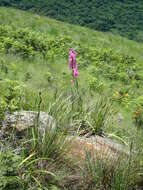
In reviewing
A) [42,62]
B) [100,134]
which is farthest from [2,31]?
[100,134]

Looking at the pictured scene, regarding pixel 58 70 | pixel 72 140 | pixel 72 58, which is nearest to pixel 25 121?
pixel 72 140

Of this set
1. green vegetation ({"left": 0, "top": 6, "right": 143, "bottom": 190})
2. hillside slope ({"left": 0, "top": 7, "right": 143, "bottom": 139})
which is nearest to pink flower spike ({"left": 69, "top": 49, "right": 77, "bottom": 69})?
green vegetation ({"left": 0, "top": 6, "right": 143, "bottom": 190})

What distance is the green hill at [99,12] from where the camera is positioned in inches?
1912

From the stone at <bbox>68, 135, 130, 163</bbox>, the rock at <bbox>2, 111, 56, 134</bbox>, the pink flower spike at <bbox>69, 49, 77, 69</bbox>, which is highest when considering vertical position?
the pink flower spike at <bbox>69, 49, 77, 69</bbox>

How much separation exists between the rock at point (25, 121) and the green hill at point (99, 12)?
40027 mm

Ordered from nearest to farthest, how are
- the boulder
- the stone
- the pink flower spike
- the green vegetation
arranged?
the green vegetation < the stone < the boulder < the pink flower spike

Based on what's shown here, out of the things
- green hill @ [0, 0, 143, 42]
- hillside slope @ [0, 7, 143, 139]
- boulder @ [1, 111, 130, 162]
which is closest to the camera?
boulder @ [1, 111, 130, 162]

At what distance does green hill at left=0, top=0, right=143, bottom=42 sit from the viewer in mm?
48562

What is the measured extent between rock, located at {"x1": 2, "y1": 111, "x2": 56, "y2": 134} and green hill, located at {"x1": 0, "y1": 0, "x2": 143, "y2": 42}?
4003 cm

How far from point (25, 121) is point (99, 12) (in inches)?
1910

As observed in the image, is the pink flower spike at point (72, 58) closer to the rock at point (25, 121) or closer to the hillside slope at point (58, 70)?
the hillside slope at point (58, 70)

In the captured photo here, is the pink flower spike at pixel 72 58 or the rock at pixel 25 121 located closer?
the rock at pixel 25 121

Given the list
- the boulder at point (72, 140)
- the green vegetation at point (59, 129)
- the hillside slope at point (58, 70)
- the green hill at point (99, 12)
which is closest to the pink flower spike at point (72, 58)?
the green vegetation at point (59, 129)

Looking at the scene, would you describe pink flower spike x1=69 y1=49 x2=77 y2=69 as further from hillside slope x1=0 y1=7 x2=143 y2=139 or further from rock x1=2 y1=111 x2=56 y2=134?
rock x1=2 y1=111 x2=56 y2=134
